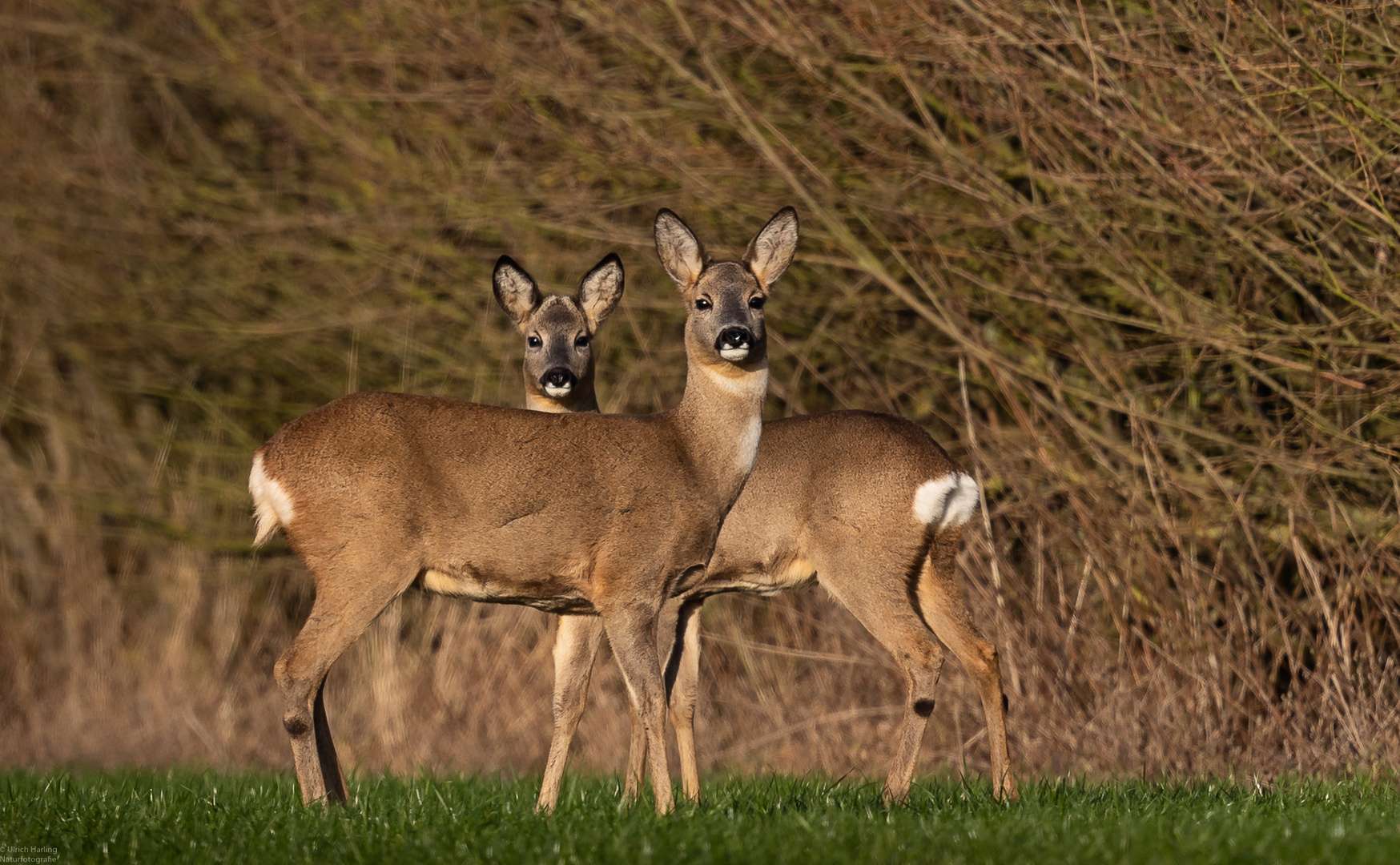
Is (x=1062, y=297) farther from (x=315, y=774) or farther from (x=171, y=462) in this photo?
(x=171, y=462)

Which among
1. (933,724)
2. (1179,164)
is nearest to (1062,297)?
(1179,164)

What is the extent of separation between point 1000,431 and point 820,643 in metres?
1.56

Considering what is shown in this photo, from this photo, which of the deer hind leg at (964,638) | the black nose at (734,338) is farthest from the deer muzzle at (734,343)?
the deer hind leg at (964,638)

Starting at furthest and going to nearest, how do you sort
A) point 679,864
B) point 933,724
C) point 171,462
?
1. point 171,462
2. point 933,724
3. point 679,864

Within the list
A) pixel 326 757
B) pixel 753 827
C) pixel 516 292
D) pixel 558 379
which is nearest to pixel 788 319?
pixel 516 292

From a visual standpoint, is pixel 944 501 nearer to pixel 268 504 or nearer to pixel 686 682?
pixel 686 682

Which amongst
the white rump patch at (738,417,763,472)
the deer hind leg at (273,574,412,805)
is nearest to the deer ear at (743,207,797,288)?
the white rump patch at (738,417,763,472)

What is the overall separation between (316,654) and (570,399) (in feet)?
6.43

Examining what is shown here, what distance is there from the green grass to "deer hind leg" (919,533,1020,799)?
0.20 m

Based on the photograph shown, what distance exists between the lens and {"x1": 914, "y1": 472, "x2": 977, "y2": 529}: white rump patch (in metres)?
6.57

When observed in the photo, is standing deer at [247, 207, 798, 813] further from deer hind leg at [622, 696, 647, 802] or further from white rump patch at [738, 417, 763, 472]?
deer hind leg at [622, 696, 647, 802]

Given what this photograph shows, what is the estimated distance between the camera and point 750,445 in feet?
19.0

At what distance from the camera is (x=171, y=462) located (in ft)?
40.4

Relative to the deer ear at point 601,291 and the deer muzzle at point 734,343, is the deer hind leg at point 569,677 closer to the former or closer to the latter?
the deer muzzle at point 734,343
